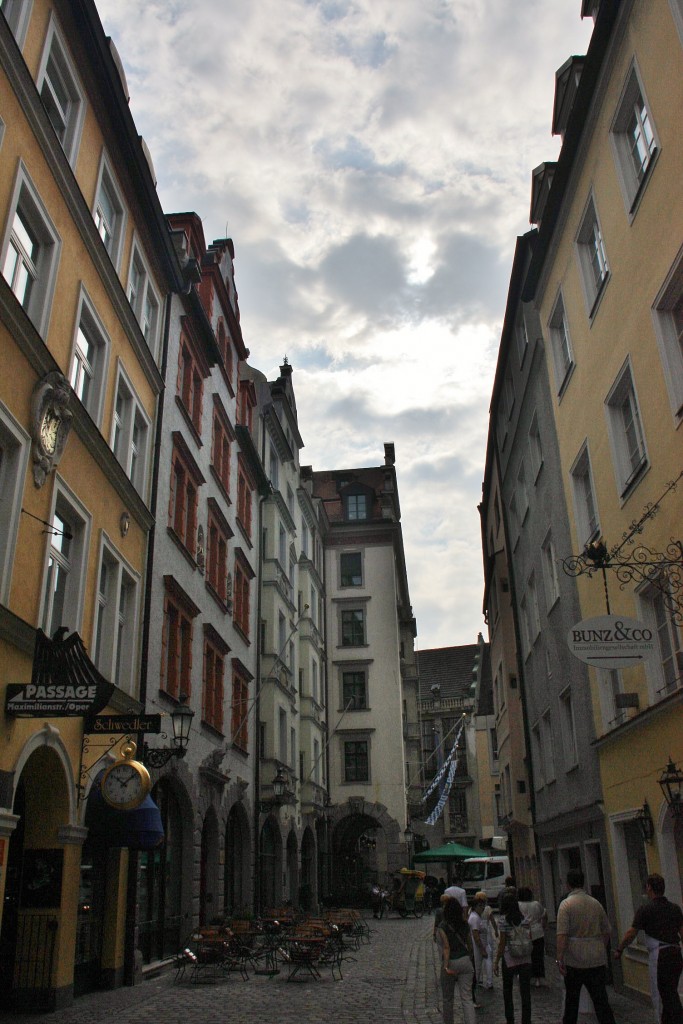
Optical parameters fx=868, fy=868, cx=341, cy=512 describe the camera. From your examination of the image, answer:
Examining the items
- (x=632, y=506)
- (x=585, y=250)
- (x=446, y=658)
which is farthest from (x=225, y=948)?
(x=446, y=658)

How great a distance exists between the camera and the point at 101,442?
14695 millimetres

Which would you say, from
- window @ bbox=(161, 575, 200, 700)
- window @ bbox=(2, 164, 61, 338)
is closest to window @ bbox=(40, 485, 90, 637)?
window @ bbox=(2, 164, 61, 338)

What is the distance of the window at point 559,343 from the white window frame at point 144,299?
8.59 m

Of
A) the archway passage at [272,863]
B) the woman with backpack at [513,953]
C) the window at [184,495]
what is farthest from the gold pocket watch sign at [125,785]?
the archway passage at [272,863]

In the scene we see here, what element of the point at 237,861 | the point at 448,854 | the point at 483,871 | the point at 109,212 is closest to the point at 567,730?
the point at 237,861

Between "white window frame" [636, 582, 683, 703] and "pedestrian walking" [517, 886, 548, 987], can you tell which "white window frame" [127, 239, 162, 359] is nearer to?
"white window frame" [636, 582, 683, 703]

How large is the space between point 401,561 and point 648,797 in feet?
156

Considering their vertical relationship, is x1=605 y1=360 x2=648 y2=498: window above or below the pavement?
above

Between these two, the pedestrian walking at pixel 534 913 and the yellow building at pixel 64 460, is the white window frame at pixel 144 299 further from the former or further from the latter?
the pedestrian walking at pixel 534 913

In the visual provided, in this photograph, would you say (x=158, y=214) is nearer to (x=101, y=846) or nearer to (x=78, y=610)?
(x=78, y=610)

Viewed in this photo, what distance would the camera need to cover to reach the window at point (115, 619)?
Result: 50.2 ft

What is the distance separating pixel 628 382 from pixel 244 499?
1798 centimetres

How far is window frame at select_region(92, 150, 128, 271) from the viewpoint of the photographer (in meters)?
15.9

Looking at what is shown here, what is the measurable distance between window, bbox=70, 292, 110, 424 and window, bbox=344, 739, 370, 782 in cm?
3379
